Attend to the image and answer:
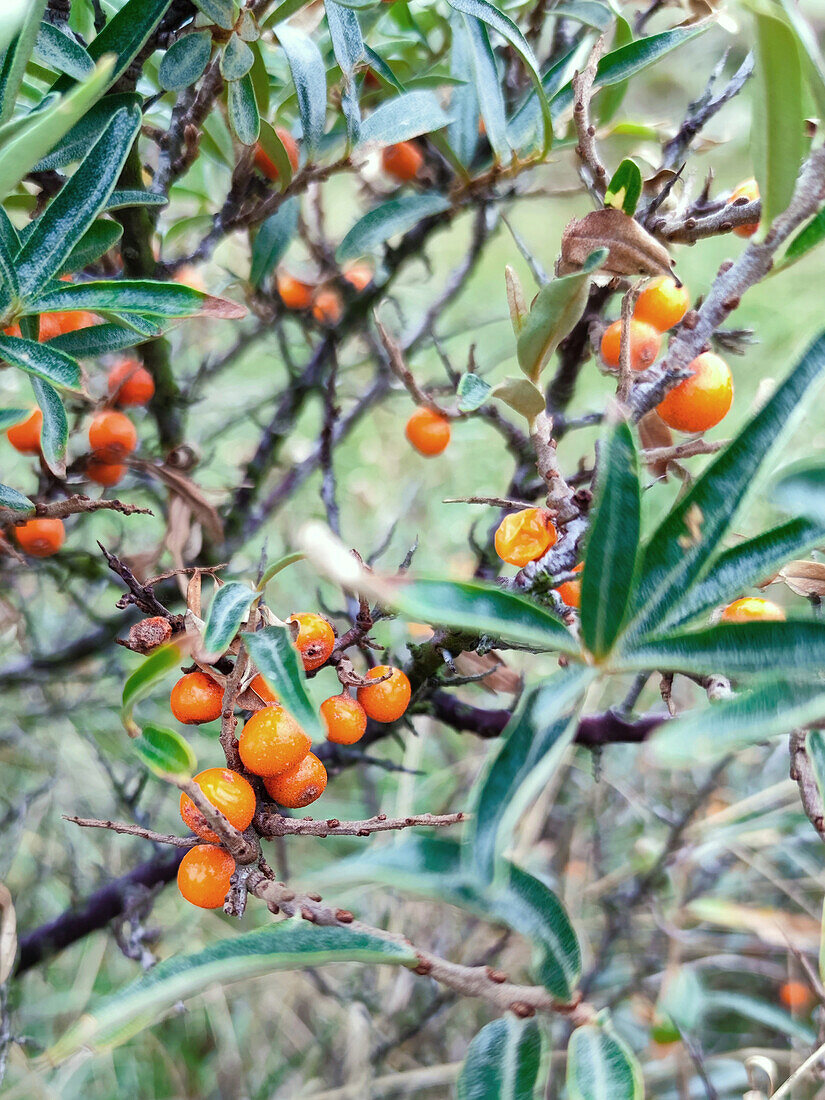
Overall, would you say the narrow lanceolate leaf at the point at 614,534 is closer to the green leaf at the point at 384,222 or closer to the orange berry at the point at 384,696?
the orange berry at the point at 384,696

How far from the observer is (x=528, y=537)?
475 millimetres

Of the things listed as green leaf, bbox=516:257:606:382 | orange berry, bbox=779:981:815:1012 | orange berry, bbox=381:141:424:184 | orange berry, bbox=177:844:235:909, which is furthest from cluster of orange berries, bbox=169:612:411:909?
orange berry, bbox=779:981:815:1012

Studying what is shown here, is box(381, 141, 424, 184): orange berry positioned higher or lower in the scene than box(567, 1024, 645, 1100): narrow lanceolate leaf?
higher

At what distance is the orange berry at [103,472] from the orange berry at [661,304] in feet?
1.52

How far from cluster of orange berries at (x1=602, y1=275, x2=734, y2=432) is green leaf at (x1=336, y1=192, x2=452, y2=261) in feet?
0.73

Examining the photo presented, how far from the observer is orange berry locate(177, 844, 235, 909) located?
0.43 meters

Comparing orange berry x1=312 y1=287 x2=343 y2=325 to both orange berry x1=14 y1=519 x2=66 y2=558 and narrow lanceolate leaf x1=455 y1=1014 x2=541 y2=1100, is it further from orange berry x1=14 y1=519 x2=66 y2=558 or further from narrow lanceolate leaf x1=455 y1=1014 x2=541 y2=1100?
narrow lanceolate leaf x1=455 y1=1014 x2=541 y2=1100

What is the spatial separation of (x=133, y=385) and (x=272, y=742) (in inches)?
17.7

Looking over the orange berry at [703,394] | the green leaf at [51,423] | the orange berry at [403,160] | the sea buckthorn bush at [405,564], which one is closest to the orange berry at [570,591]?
the sea buckthorn bush at [405,564]

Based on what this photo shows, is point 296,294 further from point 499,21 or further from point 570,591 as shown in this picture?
point 570,591

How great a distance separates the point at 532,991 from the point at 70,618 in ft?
3.37

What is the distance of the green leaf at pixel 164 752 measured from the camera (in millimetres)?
395

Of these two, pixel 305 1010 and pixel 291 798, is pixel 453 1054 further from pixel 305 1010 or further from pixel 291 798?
pixel 291 798

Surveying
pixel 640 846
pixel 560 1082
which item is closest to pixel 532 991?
pixel 640 846
